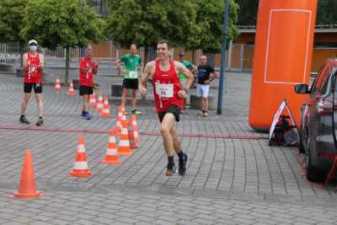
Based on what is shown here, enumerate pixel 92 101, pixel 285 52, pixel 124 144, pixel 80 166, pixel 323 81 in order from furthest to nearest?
pixel 92 101 < pixel 285 52 < pixel 124 144 < pixel 323 81 < pixel 80 166

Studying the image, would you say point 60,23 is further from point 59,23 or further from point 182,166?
point 182,166

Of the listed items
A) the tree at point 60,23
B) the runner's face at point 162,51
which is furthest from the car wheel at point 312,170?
the tree at point 60,23

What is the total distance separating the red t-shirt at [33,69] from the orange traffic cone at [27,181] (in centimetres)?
691

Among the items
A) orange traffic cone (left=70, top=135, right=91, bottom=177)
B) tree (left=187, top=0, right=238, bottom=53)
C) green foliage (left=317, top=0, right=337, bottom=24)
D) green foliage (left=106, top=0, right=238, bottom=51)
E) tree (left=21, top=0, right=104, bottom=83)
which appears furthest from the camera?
green foliage (left=317, top=0, right=337, bottom=24)

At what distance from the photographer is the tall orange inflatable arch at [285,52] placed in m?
13.5

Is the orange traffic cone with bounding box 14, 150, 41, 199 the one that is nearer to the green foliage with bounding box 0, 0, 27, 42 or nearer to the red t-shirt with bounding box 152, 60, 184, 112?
the red t-shirt with bounding box 152, 60, 184, 112

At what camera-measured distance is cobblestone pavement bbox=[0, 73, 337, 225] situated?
21.1 ft

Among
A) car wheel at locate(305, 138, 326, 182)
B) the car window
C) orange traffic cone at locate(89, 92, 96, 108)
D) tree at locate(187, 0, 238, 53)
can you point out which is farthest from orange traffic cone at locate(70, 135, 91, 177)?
tree at locate(187, 0, 238, 53)

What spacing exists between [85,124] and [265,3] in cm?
485

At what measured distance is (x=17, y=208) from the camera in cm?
651

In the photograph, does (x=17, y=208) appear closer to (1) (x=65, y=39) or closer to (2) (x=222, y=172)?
(2) (x=222, y=172)

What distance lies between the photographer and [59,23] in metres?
25.7

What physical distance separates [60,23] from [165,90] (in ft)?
59.1

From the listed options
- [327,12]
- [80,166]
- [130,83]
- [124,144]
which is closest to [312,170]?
[80,166]
